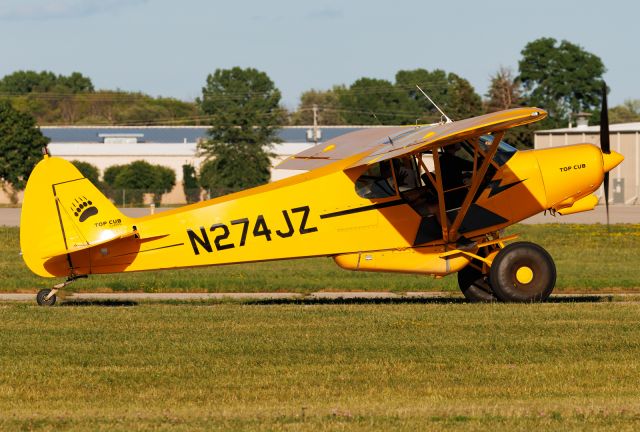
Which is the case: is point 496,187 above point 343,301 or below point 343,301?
above

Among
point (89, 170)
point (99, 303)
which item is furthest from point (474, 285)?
point (89, 170)

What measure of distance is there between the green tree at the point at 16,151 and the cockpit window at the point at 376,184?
64021mm

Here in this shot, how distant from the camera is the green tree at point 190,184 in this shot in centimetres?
7712

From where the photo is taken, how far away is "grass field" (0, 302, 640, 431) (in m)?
9.20

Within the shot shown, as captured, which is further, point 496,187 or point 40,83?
point 40,83

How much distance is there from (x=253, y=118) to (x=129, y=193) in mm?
14122

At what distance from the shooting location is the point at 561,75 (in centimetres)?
12706

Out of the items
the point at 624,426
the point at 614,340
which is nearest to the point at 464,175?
the point at 614,340

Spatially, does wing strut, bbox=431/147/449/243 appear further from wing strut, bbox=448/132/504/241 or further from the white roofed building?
the white roofed building

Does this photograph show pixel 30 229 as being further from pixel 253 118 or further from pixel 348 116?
pixel 348 116

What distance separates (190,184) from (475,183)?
64899 mm

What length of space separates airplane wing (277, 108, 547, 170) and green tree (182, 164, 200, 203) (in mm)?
57818

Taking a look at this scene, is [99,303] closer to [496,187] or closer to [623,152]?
[496,187]

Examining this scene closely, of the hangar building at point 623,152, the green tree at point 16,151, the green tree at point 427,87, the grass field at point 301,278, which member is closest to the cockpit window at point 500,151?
the grass field at point 301,278
